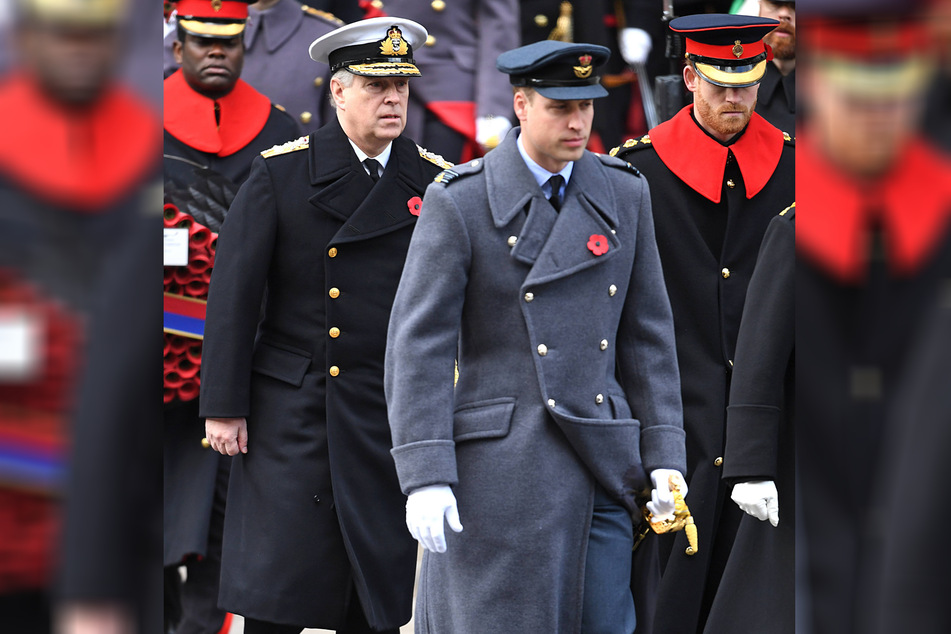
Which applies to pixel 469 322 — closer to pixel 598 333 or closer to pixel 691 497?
pixel 598 333

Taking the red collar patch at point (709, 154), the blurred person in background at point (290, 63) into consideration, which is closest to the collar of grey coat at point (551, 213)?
the red collar patch at point (709, 154)

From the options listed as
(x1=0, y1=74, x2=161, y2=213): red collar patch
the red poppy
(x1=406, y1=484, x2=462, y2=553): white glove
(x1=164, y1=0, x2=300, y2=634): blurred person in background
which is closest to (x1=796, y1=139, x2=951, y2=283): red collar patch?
(x1=0, y1=74, x2=161, y2=213): red collar patch

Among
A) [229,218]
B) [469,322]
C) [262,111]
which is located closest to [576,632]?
[469,322]

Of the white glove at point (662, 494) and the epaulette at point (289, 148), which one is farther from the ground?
the epaulette at point (289, 148)

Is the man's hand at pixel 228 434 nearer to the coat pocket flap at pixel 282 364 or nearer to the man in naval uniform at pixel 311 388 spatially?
the man in naval uniform at pixel 311 388

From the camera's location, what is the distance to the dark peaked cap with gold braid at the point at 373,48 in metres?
4.39

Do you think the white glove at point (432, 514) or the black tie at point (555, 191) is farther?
the black tie at point (555, 191)

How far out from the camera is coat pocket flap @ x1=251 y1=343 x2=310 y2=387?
168 inches

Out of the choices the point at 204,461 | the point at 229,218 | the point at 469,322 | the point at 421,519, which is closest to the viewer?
the point at 421,519

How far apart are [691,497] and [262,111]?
237 cm

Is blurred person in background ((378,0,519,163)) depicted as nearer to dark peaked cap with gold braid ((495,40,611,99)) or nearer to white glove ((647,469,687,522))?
dark peaked cap with gold braid ((495,40,611,99))

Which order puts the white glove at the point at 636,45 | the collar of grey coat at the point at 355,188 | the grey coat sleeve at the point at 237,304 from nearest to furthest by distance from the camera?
the grey coat sleeve at the point at 237,304 < the collar of grey coat at the point at 355,188 < the white glove at the point at 636,45

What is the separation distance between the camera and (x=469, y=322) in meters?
3.36

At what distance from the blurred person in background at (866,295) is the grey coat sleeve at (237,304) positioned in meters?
3.19
